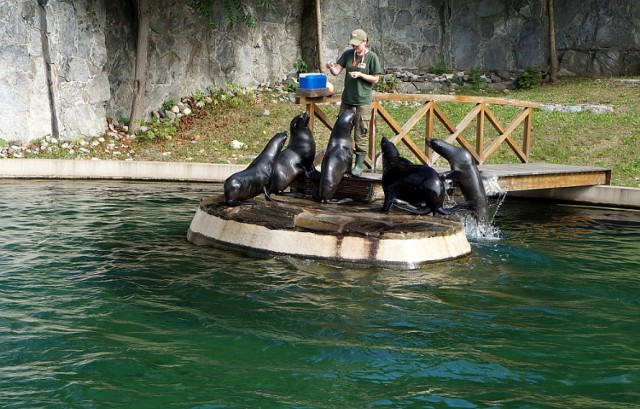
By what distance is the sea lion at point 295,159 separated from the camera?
38.8 feet

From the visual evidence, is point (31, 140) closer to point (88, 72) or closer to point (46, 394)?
point (88, 72)

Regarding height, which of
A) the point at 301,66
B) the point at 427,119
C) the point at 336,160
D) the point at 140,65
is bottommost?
the point at 336,160

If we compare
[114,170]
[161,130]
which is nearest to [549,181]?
[114,170]

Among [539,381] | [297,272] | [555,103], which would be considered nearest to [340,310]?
[297,272]

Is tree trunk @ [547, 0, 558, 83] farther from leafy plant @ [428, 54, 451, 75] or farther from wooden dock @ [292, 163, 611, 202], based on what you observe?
wooden dock @ [292, 163, 611, 202]

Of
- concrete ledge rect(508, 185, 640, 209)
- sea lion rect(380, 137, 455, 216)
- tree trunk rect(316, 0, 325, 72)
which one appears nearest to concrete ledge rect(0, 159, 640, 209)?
concrete ledge rect(508, 185, 640, 209)

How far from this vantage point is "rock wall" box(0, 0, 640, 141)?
61.3ft

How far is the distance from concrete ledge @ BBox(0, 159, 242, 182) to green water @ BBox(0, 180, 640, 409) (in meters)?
4.59

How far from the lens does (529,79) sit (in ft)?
78.9

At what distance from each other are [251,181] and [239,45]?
1215cm

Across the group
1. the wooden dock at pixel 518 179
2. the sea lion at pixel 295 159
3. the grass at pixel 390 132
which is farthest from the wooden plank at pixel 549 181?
the sea lion at pixel 295 159

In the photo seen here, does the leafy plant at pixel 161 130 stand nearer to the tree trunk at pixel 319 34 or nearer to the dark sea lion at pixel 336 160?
the tree trunk at pixel 319 34

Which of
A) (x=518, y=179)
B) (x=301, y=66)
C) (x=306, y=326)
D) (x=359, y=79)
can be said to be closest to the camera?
(x=306, y=326)

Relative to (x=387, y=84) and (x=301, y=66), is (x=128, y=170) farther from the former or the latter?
(x=387, y=84)
